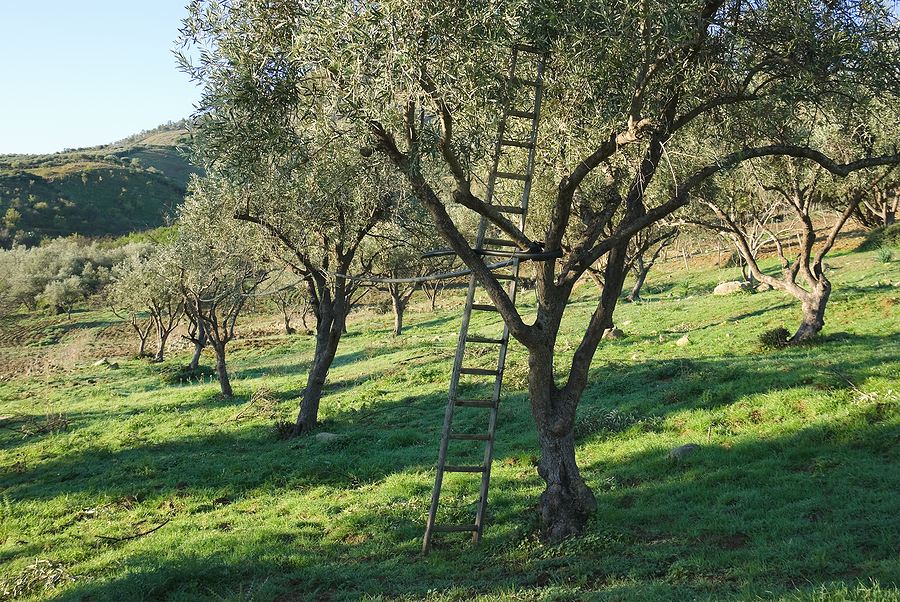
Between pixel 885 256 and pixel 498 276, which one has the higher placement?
pixel 498 276

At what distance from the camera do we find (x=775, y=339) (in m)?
16.7

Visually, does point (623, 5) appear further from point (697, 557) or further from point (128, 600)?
point (128, 600)

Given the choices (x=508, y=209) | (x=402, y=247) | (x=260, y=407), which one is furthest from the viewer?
(x=402, y=247)

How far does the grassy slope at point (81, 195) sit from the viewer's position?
101 metres

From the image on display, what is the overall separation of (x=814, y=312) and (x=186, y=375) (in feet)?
91.2

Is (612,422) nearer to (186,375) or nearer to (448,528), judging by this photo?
(448,528)

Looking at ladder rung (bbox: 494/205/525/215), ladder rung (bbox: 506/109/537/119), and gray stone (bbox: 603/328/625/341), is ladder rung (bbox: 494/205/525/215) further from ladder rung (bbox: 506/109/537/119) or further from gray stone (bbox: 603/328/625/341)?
gray stone (bbox: 603/328/625/341)

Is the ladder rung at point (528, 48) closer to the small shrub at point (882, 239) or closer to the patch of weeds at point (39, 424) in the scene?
the patch of weeds at point (39, 424)

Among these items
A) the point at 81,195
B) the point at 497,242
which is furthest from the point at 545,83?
the point at 81,195

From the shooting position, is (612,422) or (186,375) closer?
(612,422)

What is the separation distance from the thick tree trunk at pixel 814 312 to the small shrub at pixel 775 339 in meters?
0.24

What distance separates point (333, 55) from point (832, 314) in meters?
18.5

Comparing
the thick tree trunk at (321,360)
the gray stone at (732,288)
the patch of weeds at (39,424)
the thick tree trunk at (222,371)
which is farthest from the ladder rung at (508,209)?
the gray stone at (732,288)

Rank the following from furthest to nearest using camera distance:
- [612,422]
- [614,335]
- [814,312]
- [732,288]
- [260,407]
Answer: [732,288] < [614,335] < [260,407] < [814,312] < [612,422]
